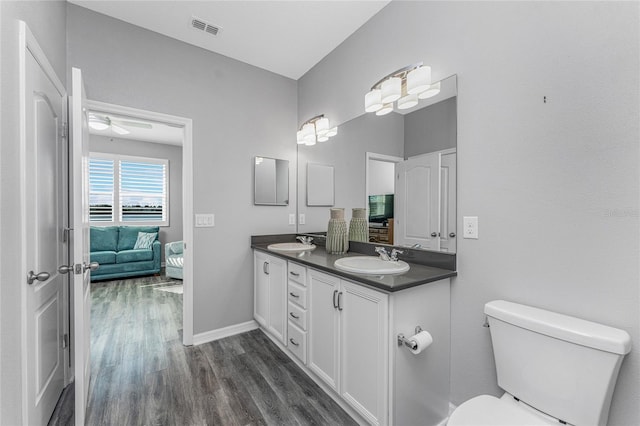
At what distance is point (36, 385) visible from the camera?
133 cm

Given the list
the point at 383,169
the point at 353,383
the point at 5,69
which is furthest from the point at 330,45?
the point at 353,383

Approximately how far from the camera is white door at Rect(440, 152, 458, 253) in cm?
156

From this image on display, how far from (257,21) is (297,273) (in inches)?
78.4

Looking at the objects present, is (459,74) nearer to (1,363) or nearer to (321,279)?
(321,279)

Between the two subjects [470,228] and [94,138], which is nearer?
[470,228]

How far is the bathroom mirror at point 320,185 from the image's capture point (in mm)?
2578

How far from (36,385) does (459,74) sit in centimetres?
273

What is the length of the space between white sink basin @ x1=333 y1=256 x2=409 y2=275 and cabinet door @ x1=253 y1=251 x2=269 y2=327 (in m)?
0.99

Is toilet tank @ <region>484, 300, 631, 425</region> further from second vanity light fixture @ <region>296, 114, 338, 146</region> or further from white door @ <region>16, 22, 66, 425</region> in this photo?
white door @ <region>16, 22, 66, 425</region>

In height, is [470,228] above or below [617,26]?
below

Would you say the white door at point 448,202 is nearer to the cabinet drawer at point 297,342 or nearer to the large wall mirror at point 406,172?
the large wall mirror at point 406,172

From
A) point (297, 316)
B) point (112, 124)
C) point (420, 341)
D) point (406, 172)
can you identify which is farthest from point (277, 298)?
point (112, 124)

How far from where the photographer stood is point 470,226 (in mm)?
1484

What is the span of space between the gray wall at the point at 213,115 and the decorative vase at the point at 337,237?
33.3 inches
